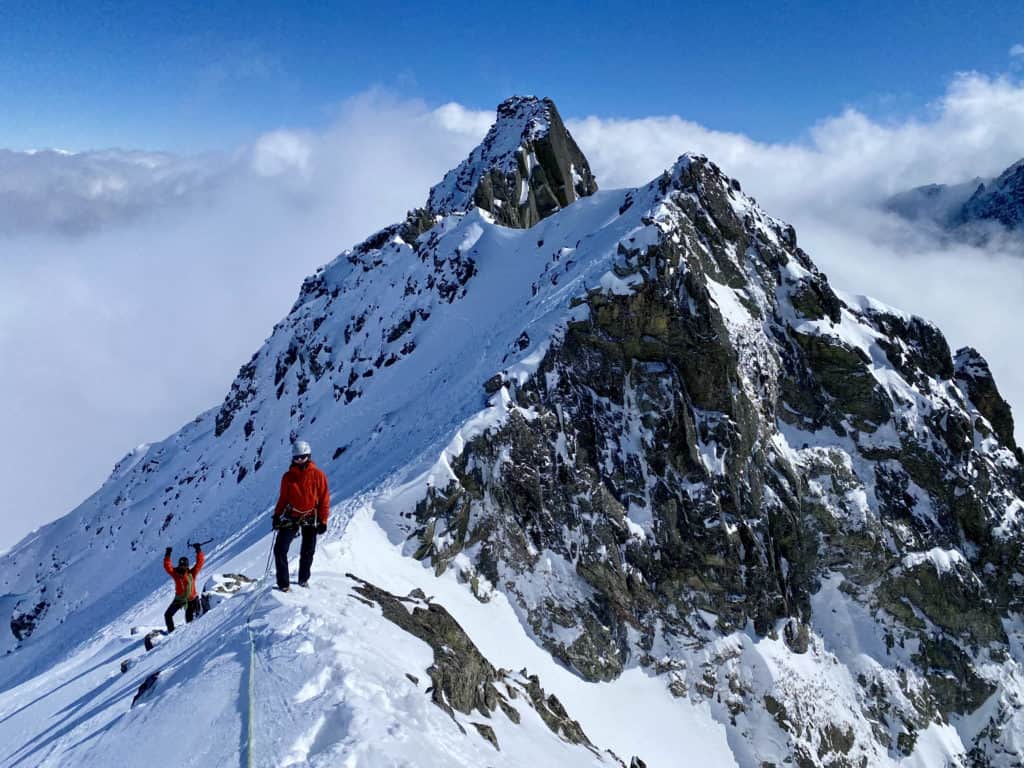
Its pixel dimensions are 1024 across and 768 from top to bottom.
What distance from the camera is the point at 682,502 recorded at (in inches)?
1624

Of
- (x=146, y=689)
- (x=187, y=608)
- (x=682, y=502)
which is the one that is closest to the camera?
(x=146, y=689)

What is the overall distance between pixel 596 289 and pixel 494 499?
43.6ft

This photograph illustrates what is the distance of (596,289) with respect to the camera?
40.9 m

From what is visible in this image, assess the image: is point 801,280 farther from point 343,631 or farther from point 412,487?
point 343,631

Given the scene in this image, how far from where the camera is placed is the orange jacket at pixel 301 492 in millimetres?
15047

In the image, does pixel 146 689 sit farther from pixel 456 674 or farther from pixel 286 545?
pixel 456 674

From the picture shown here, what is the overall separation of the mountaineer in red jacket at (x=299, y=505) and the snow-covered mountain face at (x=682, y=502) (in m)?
4.68

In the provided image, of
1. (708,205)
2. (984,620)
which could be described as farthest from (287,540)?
(984,620)

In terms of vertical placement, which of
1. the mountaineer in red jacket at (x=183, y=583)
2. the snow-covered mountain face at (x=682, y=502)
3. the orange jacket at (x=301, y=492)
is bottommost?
the snow-covered mountain face at (x=682, y=502)

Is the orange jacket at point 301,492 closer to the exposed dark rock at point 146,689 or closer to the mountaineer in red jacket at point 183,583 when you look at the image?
the exposed dark rock at point 146,689

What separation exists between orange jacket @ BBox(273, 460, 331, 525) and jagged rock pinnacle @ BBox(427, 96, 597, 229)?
6315cm

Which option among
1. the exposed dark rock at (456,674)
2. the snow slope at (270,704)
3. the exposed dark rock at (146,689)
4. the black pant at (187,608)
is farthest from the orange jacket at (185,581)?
the exposed dark rock at (146,689)

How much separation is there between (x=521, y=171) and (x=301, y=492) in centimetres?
7187

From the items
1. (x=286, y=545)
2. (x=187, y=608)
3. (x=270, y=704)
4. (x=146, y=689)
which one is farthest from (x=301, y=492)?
(x=187, y=608)
